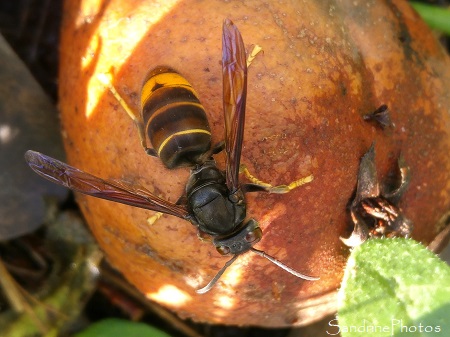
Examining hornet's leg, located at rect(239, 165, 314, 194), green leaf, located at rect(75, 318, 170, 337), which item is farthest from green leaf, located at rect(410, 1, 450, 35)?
green leaf, located at rect(75, 318, 170, 337)

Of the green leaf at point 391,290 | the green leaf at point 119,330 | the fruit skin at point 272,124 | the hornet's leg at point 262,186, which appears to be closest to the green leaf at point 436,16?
the fruit skin at point 272,124

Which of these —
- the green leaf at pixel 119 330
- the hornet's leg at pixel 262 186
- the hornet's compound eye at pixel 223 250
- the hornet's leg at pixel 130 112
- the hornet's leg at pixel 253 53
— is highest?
the hornet's leg at pixel 253 53

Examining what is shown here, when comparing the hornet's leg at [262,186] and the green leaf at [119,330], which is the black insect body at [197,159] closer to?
the hornet's leg at [262,186]

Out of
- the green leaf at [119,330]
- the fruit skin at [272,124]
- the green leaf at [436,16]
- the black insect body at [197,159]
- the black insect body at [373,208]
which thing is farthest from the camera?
the green leaf at [436,16]


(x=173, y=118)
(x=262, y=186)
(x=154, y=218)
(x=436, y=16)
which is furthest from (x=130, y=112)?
(x=436, y=16)

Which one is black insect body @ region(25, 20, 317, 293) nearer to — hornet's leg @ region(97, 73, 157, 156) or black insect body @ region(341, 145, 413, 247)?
hornet's leg @ region(97, 73, 157, 156)

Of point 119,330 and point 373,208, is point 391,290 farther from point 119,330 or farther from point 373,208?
point 119,330

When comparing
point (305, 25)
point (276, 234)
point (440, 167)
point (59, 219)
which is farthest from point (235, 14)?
point (59, 219)
